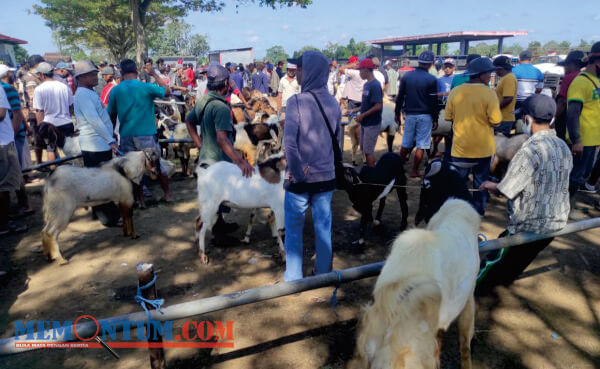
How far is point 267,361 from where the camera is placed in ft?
9.98

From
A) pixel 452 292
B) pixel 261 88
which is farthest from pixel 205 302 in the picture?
pixel 261 88

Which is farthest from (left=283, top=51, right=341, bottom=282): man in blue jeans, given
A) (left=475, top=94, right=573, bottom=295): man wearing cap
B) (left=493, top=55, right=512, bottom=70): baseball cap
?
(left=493, top=55, right=512, bottom=70): baseball cap

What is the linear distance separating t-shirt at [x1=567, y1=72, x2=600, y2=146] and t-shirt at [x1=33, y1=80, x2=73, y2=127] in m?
8.72

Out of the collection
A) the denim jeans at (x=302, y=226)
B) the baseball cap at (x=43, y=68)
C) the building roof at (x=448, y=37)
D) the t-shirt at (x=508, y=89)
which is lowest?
the denim jeans at (x=302, y=226)

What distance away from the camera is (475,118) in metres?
4.86

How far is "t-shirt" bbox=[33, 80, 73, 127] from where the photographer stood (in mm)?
6871

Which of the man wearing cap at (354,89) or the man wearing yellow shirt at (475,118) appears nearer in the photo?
the man wearing yellow shirt at (475,118)

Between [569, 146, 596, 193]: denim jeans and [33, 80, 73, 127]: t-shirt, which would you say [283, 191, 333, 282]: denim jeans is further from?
[33, 80, 73, 127]: t-shirt

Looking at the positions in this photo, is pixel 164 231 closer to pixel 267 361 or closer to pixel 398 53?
pixel 267 361

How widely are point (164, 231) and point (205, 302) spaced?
3794mm

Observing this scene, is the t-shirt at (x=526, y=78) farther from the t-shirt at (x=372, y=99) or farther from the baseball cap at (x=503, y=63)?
the t-shirt at (x=372, y=99)

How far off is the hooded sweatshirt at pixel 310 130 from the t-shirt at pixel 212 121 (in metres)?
1.40

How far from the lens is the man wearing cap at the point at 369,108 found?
654 centimetres

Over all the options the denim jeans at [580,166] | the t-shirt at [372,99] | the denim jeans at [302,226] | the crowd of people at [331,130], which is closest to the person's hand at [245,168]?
the crowd of people at [331,130]
